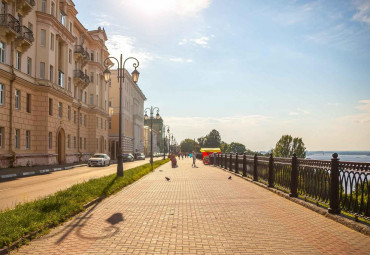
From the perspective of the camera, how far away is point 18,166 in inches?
1056

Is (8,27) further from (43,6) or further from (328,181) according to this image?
(328,181)

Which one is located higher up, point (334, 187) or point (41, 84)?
point (41, 84)

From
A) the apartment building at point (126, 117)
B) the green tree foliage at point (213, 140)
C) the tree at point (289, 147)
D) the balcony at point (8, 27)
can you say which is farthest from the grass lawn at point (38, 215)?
the green tree foliage at point (213, 140)

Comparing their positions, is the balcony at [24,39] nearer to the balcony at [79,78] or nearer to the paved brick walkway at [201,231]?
the balcony at [79,78]

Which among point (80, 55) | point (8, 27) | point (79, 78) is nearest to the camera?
point (8, 27)

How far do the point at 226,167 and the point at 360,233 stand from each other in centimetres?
2292

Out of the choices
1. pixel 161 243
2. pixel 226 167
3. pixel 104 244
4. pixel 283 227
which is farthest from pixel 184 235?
pixel 226 167

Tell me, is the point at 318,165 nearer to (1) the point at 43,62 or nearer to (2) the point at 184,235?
(2) the point at 184,235

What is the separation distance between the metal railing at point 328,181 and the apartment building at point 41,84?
20.5m

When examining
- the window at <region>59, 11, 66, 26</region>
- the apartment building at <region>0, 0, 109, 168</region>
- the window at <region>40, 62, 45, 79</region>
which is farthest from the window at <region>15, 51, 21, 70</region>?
the window at <region>59, 11, 66, 26</region>

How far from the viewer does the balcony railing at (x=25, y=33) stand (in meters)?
26.9

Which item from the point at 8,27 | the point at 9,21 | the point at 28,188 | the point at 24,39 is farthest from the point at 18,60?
the point at 28,188

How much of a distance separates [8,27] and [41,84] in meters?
7.16

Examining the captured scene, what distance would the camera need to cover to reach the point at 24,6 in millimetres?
27656
